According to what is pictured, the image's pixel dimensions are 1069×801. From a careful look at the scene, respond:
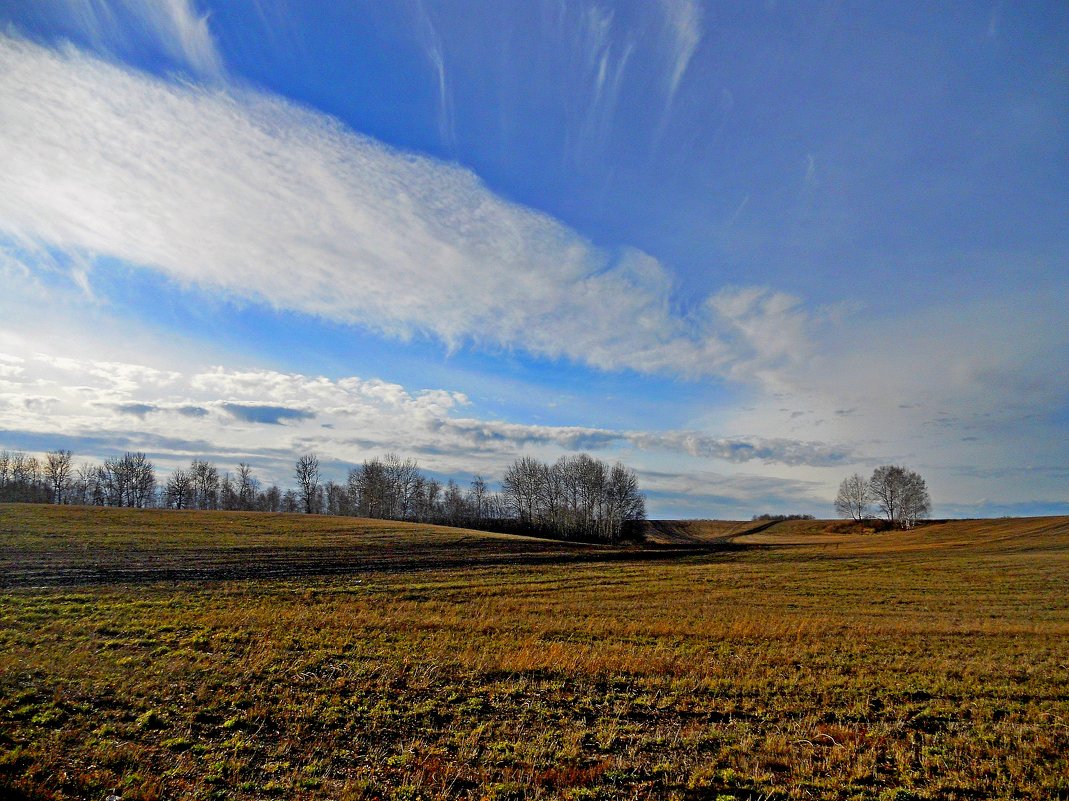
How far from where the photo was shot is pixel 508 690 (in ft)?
40.9

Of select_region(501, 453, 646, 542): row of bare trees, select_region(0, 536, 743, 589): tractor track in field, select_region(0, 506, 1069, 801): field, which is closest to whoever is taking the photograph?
select_region(0, 506, 1069, 801): field

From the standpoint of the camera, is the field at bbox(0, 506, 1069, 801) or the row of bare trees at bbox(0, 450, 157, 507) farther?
the row of bare trees at bbox(0, 450, 157, 507)

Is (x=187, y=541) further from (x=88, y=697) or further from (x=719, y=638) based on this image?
(x=719, y=638)

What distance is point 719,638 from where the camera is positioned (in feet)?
62.2

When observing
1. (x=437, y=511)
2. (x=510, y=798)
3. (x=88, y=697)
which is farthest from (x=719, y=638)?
(x=437, y=511)

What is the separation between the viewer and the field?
820cm

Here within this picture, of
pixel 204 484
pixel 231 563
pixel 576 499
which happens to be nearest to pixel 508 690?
pixel 231 563

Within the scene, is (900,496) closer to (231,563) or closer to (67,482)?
(231,563)

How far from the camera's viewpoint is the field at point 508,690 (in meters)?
8.20

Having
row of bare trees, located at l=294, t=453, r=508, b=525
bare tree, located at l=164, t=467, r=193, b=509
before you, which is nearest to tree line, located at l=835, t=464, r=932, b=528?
row of bare trees, located at l=294, t=453, r=508, b=525

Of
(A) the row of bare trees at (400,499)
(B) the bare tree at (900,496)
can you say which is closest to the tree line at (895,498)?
(B) the bare tree at (900,496)

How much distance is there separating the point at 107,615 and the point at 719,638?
20.8 meters

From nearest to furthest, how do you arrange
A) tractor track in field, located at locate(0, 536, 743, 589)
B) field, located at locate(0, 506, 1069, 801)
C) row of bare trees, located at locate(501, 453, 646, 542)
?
field, located at locate(0, 506, 1069, 801) < tractor track in field, located at locate(0, 536, 743, 589) < row of bare trees, located at locate(501, 453, 646, 542)

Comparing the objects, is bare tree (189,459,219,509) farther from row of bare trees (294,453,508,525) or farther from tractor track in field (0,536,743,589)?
tractor track in field (0,536,743,589)
